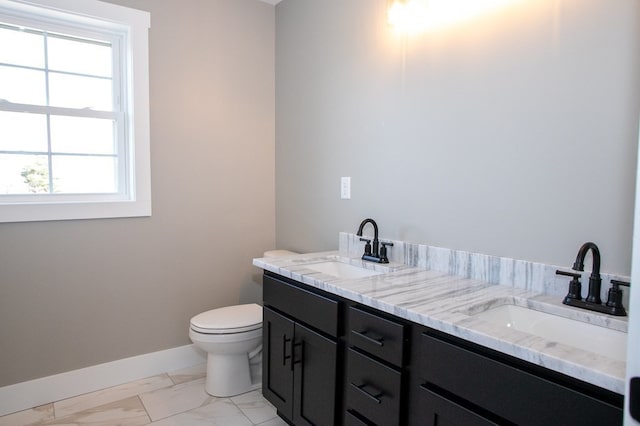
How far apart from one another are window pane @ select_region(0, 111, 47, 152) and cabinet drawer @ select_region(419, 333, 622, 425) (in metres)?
2.31

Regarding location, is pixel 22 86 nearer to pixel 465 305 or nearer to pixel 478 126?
pixel 478 126

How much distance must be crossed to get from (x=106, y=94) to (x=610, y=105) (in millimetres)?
2560

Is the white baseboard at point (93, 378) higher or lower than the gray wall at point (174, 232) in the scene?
lower

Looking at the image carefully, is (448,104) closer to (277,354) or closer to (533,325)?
(533,325)

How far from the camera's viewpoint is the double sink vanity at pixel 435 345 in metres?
0.94

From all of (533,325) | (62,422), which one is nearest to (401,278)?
(533,325)

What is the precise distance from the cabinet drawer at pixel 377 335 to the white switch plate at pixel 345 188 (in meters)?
0.97

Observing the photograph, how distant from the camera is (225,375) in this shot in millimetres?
2375

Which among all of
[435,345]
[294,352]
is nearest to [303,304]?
[294,352]

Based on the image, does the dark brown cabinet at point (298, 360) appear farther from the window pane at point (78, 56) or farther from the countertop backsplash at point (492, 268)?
the window pane at point (78, 56)

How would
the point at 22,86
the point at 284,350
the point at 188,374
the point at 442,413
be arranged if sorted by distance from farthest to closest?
the point at 188,374 → the point at 22,86 → the point at 284,350 → the point at 442,413

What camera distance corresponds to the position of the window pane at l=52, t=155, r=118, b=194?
2.37 m

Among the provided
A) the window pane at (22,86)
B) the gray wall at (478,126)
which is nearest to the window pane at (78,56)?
the window pane at (22,86)

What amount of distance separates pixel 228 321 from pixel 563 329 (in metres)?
1.67
